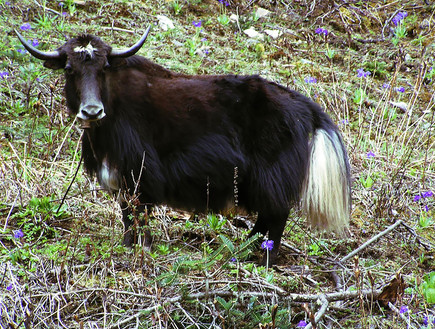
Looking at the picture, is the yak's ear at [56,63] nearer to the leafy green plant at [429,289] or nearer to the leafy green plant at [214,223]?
the leafy green plant at [214,223]

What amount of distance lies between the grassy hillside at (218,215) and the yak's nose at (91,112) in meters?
0.61

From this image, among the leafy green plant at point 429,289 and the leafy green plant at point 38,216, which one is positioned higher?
the leafy green plant at point 429,289

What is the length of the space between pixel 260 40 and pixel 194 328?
495 centimetres

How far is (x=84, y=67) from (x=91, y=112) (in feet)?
1.20

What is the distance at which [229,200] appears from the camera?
4078mm

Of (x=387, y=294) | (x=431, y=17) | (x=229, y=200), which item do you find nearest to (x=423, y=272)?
(x=387, y=294)

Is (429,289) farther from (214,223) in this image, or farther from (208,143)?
(208,143)

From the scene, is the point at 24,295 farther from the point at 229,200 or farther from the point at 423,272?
the point at 423,272

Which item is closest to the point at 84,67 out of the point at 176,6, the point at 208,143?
the point at 208,143

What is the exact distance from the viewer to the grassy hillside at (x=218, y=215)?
3043mm

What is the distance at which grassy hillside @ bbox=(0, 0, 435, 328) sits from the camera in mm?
3043

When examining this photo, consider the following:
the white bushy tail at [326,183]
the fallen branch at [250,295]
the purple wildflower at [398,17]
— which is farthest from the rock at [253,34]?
the fallen branch at [250,295]

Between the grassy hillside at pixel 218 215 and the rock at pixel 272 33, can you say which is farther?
the rock at pixel 272 33

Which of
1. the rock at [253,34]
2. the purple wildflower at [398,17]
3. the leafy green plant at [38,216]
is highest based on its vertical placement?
the purple wildflower at [398,17]
